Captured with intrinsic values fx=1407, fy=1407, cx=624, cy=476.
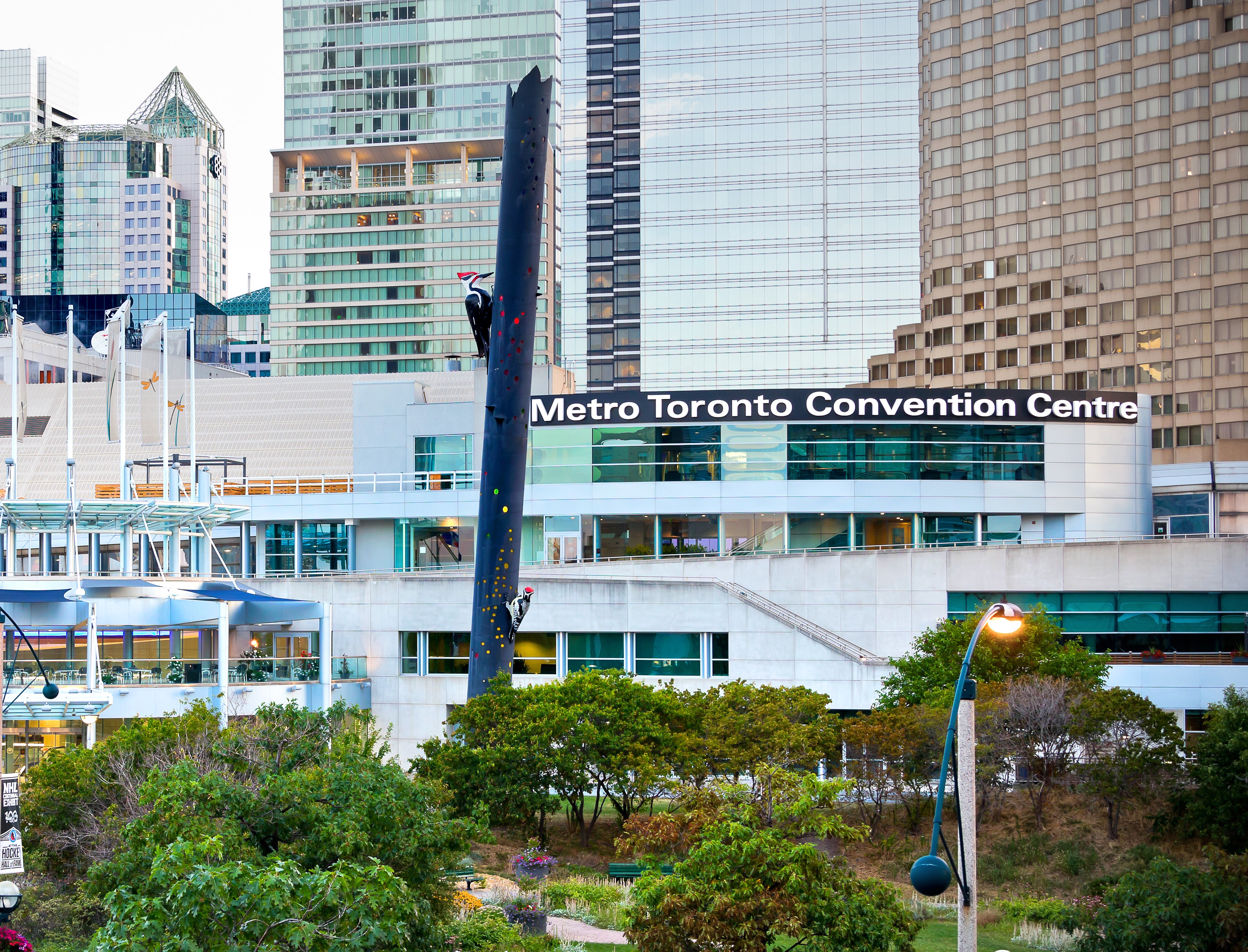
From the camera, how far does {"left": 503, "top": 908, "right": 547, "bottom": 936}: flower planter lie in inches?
1312

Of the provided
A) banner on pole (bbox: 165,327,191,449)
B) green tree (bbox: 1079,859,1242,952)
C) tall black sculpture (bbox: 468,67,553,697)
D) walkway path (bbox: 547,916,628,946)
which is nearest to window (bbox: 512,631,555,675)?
tall black sculpture (bbox: 468,67,553,697)

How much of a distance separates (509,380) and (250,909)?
32889 millimetres

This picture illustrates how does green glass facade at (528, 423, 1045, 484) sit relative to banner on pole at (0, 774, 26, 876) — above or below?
above

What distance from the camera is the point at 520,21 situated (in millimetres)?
198125

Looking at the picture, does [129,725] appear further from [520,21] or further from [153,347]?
[520,21]

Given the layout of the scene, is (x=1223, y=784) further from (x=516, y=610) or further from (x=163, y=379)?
(x=163, y=379)

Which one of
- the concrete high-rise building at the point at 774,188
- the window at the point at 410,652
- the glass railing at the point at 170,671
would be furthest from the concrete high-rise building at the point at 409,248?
the glass railing at the point at 170,671

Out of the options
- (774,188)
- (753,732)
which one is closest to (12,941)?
(753,732)

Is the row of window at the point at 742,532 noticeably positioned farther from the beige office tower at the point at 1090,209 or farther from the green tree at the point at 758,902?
the beige office tower at the point at 1090,209

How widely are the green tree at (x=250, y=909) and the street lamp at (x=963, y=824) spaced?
7780mm

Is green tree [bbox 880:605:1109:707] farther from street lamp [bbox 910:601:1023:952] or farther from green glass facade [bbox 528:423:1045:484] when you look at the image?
green glass facade [bbox 528:423:1045:484]

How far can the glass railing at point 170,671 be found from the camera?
50.7 meters

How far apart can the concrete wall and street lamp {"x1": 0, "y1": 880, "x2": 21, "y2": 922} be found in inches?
1524

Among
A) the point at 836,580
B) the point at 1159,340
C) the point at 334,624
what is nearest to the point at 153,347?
the point at 334,624
